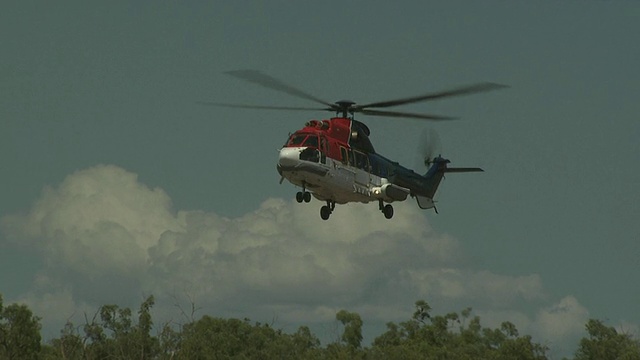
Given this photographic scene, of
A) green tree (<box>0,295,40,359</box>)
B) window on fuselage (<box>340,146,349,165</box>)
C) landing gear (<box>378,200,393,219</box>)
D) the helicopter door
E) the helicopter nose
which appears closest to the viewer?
the helicopter nose

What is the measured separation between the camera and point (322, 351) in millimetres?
131500

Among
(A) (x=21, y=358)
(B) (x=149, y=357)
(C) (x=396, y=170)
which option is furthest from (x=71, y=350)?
(B) (x=149, y=357)

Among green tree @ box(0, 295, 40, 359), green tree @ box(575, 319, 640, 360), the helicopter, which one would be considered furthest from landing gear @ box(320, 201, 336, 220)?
green tree @ box(575, 319, 640, 360)

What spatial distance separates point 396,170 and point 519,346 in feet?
198

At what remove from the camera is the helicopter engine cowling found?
59500 millimetres

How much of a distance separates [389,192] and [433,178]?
7.60 meters

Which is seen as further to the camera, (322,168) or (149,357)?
(149,357)

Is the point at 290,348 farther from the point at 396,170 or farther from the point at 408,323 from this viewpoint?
the point at 396,170

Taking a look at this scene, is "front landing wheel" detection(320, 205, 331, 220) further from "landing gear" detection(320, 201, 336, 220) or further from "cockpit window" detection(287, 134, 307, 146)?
"cockpit window" detection(287, 134, 307, 146)

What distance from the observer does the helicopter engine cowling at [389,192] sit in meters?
59.5

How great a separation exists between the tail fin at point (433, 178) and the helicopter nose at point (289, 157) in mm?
11640

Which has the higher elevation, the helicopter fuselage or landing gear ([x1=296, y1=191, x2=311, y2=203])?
the helicopter fuselage

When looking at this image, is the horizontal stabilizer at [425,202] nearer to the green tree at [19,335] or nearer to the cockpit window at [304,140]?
the cockpit window at [304,140]

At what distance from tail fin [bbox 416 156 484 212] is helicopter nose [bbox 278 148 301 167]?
1164cm
